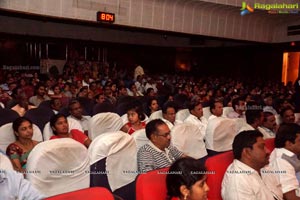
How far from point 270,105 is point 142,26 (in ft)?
13.4

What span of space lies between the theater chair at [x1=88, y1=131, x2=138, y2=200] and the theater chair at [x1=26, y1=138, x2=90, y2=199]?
153 millimetres

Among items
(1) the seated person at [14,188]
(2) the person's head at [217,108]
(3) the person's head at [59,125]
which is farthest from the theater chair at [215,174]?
(2) the person's head at [217,108]

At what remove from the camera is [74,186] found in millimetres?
2568

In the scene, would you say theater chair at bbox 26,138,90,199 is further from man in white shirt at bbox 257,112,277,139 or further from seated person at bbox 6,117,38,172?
man in white shirt at bbox 257,112,277,139

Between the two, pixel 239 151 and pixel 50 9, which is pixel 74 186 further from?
pixel 50 9

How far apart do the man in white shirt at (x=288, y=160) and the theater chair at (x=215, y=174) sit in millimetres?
427

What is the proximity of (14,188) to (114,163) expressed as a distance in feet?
2.98

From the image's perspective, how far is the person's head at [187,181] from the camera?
1.84 metres

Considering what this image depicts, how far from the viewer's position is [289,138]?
9.13ft

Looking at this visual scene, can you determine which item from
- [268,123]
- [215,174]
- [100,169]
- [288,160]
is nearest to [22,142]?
[100,169]

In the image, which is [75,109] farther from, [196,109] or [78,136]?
[196,109]

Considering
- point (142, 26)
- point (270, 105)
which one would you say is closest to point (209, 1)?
point (142, 26)

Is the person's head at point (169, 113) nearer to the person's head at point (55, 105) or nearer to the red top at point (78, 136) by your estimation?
the red top at point (78, 136)

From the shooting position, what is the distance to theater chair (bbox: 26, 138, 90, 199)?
238 cm
